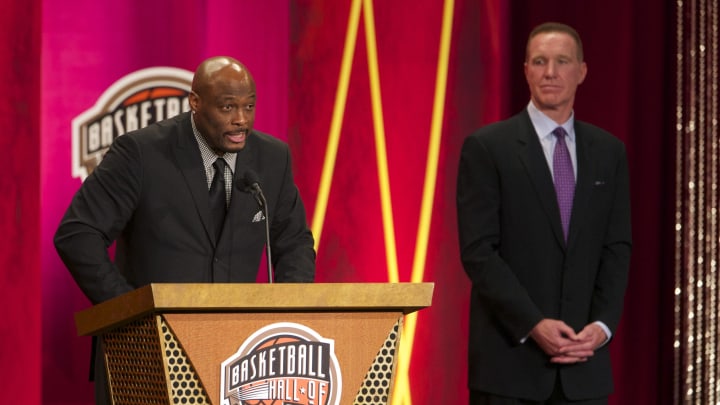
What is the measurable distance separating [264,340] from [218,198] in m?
0.71

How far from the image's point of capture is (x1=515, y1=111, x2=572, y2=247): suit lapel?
3.07 meters

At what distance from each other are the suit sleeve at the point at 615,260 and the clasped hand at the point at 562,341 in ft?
0.34

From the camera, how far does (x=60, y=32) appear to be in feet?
13.0

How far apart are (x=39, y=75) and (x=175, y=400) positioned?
6.52 ft

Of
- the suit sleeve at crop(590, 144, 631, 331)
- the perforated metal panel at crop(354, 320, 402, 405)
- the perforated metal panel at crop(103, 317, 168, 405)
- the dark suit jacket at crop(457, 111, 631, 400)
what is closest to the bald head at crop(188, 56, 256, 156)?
the perforated metal panel at crop(103, 317, 168, 405)

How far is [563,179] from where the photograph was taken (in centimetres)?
314

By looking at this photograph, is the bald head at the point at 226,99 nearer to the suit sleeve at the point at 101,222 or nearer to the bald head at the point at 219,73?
the bald head at the point at 219,73

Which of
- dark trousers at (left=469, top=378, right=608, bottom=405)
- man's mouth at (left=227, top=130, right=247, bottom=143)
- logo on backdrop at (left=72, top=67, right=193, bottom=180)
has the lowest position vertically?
dark trousers at (left=469, top=378, right=608, bottom=405)

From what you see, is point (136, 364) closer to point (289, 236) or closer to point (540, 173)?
point (289, 236)

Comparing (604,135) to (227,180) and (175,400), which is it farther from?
(175,400)

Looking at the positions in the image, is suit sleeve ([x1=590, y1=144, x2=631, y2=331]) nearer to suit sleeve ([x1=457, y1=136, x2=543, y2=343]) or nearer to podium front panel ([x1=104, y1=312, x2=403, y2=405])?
suit sleeve ([x1=457, y1=136, x2=543, y2=343])

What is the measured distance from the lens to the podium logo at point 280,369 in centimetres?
204

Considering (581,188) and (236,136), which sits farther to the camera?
(581,188)

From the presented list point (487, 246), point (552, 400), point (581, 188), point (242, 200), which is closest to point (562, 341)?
point (552, 400)
